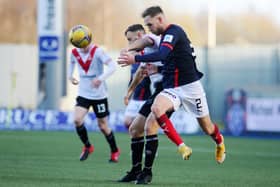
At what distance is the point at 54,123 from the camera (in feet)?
95.0

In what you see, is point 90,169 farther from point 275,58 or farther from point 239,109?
point 275,58

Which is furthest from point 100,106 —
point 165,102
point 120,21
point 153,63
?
point 120,21

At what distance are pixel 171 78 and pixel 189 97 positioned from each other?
360mm

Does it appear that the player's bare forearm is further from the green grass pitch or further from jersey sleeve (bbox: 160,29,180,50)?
the green grass pitch

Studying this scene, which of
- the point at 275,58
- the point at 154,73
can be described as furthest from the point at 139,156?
the point at 275,58

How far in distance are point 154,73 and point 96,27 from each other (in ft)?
191

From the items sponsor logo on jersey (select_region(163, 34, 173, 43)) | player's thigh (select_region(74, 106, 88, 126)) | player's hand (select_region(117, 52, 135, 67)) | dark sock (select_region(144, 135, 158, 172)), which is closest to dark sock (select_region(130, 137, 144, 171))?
dark sock (select_region(144, 135, 158, 172))

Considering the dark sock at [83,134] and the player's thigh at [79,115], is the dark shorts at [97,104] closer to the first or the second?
the player's thigh at [79,115]

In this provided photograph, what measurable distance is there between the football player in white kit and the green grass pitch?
37 centimetres

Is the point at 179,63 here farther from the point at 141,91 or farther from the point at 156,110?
the point at 141,91

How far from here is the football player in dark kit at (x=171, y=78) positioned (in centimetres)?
1142

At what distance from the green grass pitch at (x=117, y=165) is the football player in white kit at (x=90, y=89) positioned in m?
0.37

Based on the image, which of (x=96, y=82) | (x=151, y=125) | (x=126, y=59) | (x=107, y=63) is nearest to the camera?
(x=126, y=59)

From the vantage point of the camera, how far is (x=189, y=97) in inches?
467
